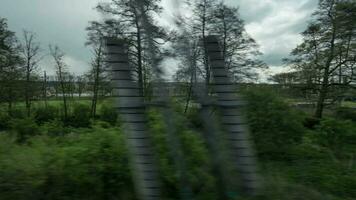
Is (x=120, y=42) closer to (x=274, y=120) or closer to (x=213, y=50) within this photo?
(x=213, y=50)

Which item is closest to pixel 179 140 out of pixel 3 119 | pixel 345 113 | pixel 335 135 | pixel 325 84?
pixel 335 135

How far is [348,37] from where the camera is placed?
31531mm

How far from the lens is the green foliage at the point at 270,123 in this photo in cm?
1321

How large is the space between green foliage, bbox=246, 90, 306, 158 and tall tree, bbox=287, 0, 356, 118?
60.5ft

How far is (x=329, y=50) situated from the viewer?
33.0 metres

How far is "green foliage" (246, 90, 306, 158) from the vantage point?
13.2m

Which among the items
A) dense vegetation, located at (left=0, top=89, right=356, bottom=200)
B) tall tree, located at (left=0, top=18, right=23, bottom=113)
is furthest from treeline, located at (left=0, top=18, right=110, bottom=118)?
dense vegetation, located at (left=0, top=89, right=356, bottom=200)

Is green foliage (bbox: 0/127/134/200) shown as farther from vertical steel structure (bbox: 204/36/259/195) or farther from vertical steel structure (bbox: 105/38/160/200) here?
vertical steel structure (bbox: 204/36/259/195)

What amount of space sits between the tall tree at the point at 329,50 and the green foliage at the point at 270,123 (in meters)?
18.4

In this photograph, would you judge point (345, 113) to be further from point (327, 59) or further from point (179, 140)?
point (179, 140)

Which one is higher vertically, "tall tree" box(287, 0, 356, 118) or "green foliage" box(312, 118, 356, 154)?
"tall tree" box(287, 0, 356, 118)

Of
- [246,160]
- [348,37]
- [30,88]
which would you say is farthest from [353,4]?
[246,160]

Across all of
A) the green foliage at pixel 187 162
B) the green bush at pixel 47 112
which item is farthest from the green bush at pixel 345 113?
the green foliage at pixel 187 162

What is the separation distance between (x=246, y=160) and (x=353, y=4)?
87.6 ft
